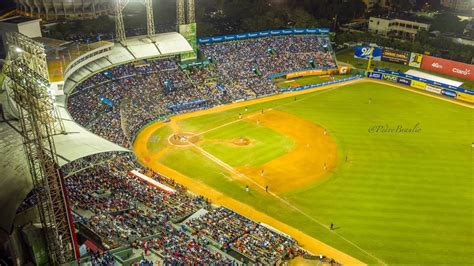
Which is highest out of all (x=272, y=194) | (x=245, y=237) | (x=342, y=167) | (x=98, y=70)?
(x=98, y=70)

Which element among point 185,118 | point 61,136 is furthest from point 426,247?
point 185,118

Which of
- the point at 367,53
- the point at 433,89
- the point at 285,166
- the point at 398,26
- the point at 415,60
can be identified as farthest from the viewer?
the point at 398,26

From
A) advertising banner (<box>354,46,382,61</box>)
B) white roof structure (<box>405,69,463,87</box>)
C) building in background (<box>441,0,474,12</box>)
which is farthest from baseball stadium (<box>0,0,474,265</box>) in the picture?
building in background (<box>441,0,474,12</box>)

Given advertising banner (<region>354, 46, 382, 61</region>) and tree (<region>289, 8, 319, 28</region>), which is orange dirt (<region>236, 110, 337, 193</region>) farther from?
tree (<region>289, 8, 319, 28</region>)

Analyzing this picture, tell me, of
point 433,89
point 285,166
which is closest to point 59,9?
point 285,166

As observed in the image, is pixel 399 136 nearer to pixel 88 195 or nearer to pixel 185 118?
pixel 185 118

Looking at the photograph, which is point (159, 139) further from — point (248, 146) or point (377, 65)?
point (377, 65)

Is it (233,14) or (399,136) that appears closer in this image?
(399,136)
